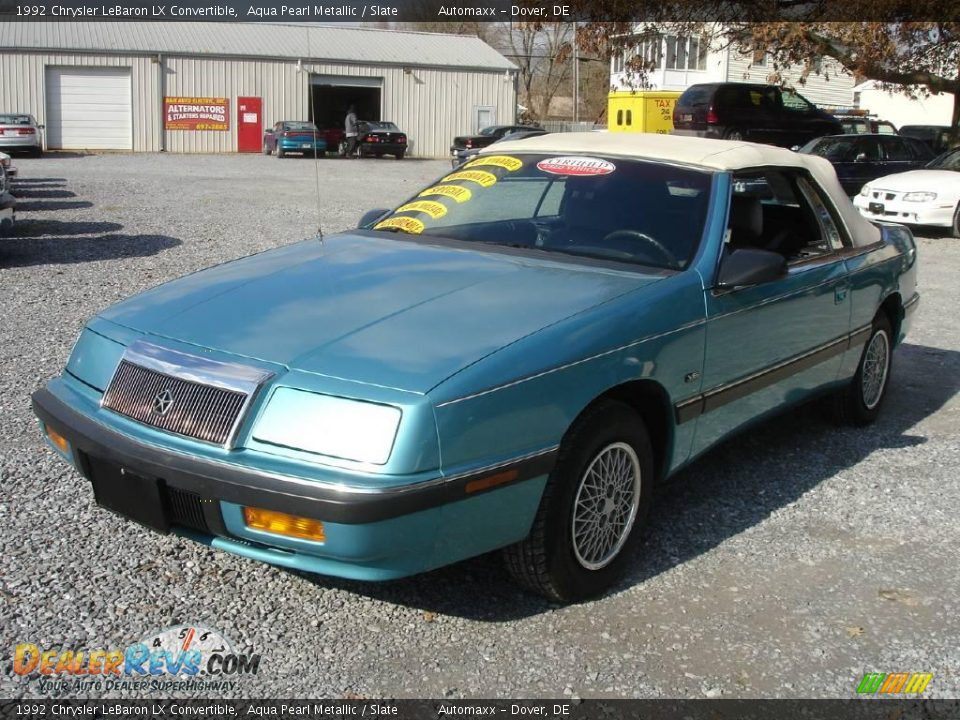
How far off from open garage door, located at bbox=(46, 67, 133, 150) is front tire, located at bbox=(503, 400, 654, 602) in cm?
3742

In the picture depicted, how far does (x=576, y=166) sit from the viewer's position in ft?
15.2

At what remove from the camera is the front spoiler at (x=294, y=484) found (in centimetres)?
287

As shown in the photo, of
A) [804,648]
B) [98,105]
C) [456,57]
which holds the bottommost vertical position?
[804,648]

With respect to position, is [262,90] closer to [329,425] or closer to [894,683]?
[329,425]

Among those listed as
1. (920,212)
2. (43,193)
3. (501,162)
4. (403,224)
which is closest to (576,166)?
(501,162)

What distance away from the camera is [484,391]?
10.00 feet

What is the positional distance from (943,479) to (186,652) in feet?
11.8

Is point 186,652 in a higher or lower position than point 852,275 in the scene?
lower

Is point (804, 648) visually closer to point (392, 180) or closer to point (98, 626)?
point (98, 626)

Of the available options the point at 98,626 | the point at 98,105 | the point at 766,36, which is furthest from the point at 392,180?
the point at 98,626

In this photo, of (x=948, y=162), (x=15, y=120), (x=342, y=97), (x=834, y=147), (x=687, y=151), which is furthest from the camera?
(x=342, y=97)

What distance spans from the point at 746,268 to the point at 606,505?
1133 millimetres

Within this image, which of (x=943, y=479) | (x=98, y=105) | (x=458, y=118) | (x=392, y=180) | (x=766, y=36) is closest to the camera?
(x=943, y=479)

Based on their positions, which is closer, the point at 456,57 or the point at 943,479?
the point at 943,479
